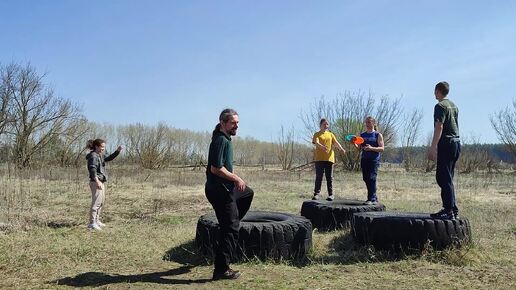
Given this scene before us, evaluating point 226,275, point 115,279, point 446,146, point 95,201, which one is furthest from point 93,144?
point 446,146

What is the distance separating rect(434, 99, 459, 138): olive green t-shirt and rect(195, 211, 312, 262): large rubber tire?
198cm

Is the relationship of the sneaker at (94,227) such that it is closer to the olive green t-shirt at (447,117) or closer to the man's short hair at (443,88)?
the olive green t-shirt at (447,117)

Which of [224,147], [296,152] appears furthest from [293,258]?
[296,152]

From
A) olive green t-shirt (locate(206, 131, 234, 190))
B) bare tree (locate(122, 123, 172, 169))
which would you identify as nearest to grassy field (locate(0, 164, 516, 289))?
olive green t-shirt (locate(206, 131, 234, 190))

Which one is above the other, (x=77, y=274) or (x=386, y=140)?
(x=386, y=140)

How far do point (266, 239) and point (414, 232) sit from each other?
5.64 feet

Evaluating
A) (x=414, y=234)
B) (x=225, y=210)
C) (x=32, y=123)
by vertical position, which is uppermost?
(x=32, y=123)

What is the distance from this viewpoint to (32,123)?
28.2m

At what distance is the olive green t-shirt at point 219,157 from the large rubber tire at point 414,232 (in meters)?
2.13

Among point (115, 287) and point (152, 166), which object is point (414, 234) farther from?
point (152, 166)

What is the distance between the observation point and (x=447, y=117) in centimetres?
530

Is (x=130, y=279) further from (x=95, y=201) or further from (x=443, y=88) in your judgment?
(x=443, y=88)

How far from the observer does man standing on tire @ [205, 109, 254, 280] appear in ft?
14.4

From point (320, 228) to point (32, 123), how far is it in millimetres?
25836
